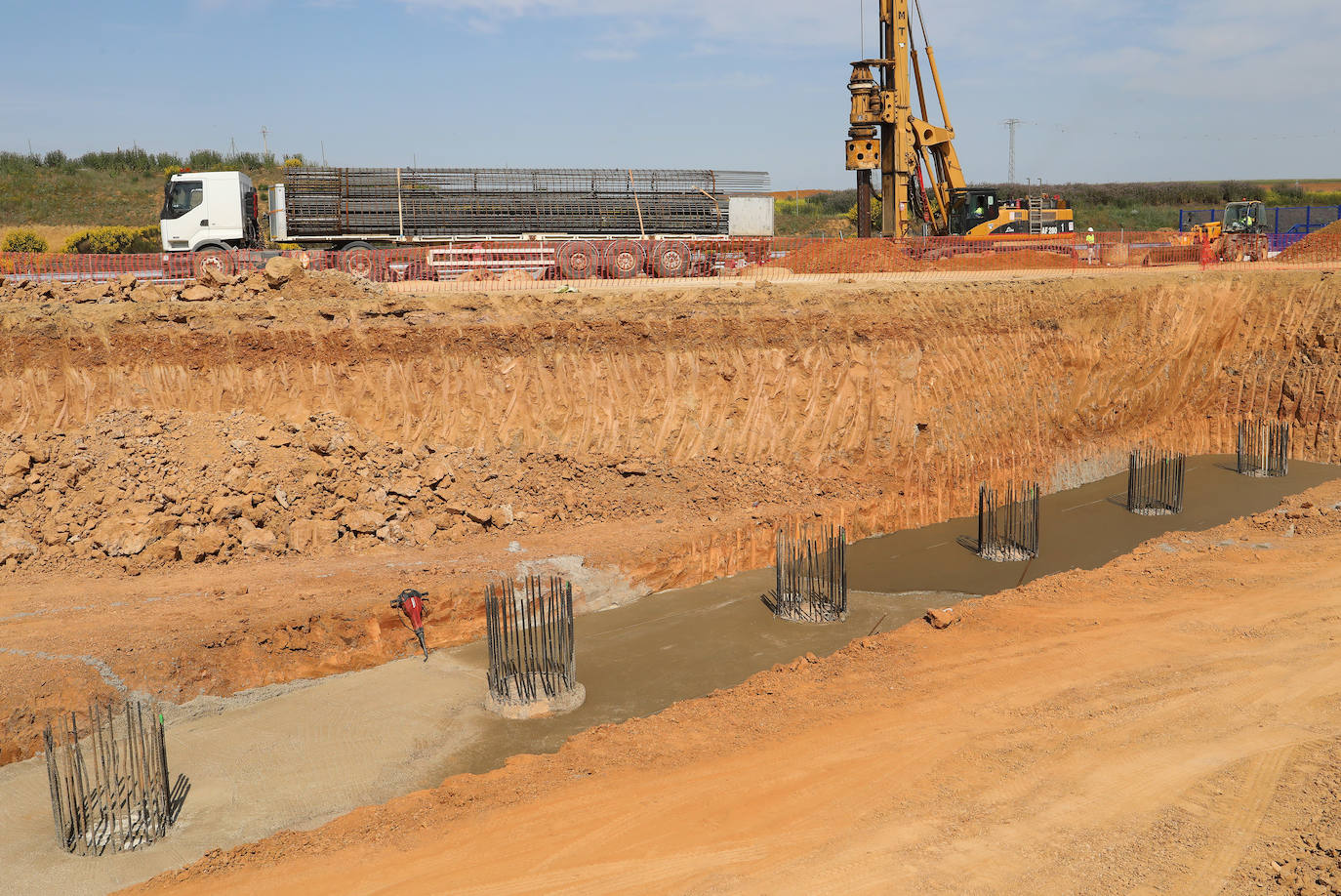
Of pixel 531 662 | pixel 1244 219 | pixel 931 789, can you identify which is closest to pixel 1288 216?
pixel 1244 219

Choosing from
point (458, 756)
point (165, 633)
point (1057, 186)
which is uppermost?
point (1057, 186)

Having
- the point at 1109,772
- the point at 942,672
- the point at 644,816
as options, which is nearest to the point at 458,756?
the point at 644,816

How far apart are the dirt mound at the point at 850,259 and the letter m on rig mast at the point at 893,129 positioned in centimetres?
239

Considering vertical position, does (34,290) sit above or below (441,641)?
above

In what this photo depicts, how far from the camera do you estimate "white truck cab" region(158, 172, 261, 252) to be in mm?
24609

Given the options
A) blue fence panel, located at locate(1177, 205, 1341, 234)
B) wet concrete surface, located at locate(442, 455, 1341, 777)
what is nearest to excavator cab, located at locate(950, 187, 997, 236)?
wet concrete surface, located at locate(442, 455, 1341, 777)

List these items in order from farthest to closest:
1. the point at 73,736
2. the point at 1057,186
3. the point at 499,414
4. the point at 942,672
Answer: the point at 1057,186 < the point at 499,414 < the point at 942,672 < the point at 73,736

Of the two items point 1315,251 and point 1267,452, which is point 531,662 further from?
point 1315,251

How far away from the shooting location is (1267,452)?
21.3 m

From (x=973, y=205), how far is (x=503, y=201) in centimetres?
1566

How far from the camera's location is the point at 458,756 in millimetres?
9797

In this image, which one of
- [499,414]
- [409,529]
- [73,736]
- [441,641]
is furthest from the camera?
[499,414]

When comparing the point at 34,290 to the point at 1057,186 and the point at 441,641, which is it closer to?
the point at 441,641

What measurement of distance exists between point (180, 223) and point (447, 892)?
74.8ft
